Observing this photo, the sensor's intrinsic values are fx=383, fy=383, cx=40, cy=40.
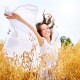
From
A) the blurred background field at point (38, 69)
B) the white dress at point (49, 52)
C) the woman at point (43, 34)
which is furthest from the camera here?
the woman at point (43, 34)

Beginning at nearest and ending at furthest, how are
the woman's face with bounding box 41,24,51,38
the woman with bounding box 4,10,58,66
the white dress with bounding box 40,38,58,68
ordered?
the white dress with bounding box 40,38,58,68 → the woman with bounding box 4,10,58,66 → the woman's face with bounding box 41,24,51,38

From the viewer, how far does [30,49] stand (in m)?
5.39

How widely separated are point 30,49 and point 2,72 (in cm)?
70

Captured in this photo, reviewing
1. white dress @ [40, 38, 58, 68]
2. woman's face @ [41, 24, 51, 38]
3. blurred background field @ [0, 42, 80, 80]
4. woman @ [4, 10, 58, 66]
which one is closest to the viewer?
blurred background field @ [0, 42, 80, 80]

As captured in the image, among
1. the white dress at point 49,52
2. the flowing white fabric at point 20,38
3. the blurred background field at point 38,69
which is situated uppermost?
the flowing white fabric at point 20,38

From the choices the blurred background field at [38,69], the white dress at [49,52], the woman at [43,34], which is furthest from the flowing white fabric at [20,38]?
the blurred background field at [38,69]

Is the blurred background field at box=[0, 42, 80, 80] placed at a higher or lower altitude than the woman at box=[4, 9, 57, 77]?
lower

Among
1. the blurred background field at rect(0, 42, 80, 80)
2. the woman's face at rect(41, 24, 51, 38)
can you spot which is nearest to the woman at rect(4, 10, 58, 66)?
the woman's face at rect(41, 24, 51, 38)

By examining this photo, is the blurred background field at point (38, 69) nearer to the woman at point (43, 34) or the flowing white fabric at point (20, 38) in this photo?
the woman at point (43, 34)

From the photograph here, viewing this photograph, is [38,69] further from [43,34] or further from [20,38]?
[43,34]

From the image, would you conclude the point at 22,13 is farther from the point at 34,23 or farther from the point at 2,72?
the point at 2,72

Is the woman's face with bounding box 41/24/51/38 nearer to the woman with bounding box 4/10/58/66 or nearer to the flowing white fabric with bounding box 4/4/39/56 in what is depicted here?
the woman with bounding box 4/10/58/66

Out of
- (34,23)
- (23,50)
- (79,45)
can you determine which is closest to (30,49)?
(23,50)

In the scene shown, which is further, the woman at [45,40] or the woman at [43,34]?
the woman at [43,34]
